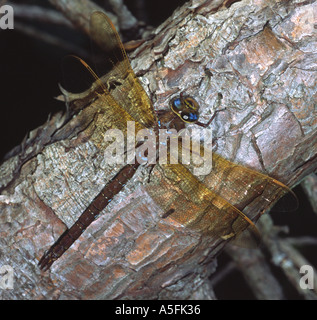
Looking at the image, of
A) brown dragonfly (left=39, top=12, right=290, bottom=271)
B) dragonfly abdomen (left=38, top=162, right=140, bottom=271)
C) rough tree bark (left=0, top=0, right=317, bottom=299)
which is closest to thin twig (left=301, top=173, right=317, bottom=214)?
rough tree bark (left=0, top=0, right=317, bottom=299)

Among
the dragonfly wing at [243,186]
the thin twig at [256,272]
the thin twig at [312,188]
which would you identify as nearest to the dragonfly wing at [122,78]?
the dragonfly wing at [243,186]

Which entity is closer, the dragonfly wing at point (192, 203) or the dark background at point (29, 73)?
the dragonfly wing at point (192, 203)

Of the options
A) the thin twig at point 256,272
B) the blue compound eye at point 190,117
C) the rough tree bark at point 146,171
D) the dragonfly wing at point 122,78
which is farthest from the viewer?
the thin twig at point 256,272

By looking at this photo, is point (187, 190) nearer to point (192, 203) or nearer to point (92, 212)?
point (192, 203)

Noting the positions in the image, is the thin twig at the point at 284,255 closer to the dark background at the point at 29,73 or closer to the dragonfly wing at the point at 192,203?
the dragonfly wing at the point at 192,203

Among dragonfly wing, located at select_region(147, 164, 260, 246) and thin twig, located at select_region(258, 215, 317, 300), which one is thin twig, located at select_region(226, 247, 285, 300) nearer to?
thin twig, located at select_region(258, 215, 317, 300)

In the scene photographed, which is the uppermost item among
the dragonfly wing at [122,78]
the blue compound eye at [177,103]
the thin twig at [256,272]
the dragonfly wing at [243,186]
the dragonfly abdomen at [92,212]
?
the dragonfly wing at [122,78]

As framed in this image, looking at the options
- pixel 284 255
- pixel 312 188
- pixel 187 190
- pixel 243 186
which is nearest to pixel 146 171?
pixel 187 190
